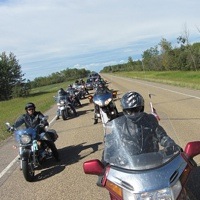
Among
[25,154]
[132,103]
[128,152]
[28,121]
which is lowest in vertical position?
[25,154]

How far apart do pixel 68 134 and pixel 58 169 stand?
4326 millimetres

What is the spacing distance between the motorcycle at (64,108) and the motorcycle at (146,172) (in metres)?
12.9

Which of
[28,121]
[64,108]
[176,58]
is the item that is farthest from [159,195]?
[176,58]

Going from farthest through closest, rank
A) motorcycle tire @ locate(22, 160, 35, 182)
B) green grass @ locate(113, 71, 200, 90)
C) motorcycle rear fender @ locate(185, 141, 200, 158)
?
green grass @ locate(113, 71, 200, 90) < motorcycle tire @ locate(22, 160, 35, 182) < motorcycle rear fender @ locate(185, 141, 200, 158)

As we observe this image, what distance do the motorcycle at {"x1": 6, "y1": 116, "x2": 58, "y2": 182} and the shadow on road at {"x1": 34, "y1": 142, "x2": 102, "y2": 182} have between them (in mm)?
195

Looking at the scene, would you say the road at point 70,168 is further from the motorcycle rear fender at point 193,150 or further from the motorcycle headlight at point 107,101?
the motorcycle rear fender at point 193,150

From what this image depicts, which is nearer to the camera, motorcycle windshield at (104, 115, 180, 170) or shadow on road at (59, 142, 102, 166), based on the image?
motorcycle windshield at (104, 115, 180, 170)

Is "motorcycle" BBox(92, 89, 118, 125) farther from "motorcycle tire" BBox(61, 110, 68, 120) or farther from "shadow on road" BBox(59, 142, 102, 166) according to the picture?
"motorcycle tire" BBox(61, 110, 68, 120)

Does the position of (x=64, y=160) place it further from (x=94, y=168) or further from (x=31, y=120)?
(x=94, y=168)

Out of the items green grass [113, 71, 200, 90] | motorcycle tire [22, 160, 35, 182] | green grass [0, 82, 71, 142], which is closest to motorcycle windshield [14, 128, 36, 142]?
motorcycle tire [22, 160, 35, 182]

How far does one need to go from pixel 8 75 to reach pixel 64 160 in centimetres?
5960

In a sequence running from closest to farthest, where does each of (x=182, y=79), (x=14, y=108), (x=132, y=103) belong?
(x=132, y=103) < (x=14, y=108) < (x=182, y=79)

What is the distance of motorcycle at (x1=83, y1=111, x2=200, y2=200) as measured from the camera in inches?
124

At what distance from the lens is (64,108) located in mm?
16812
